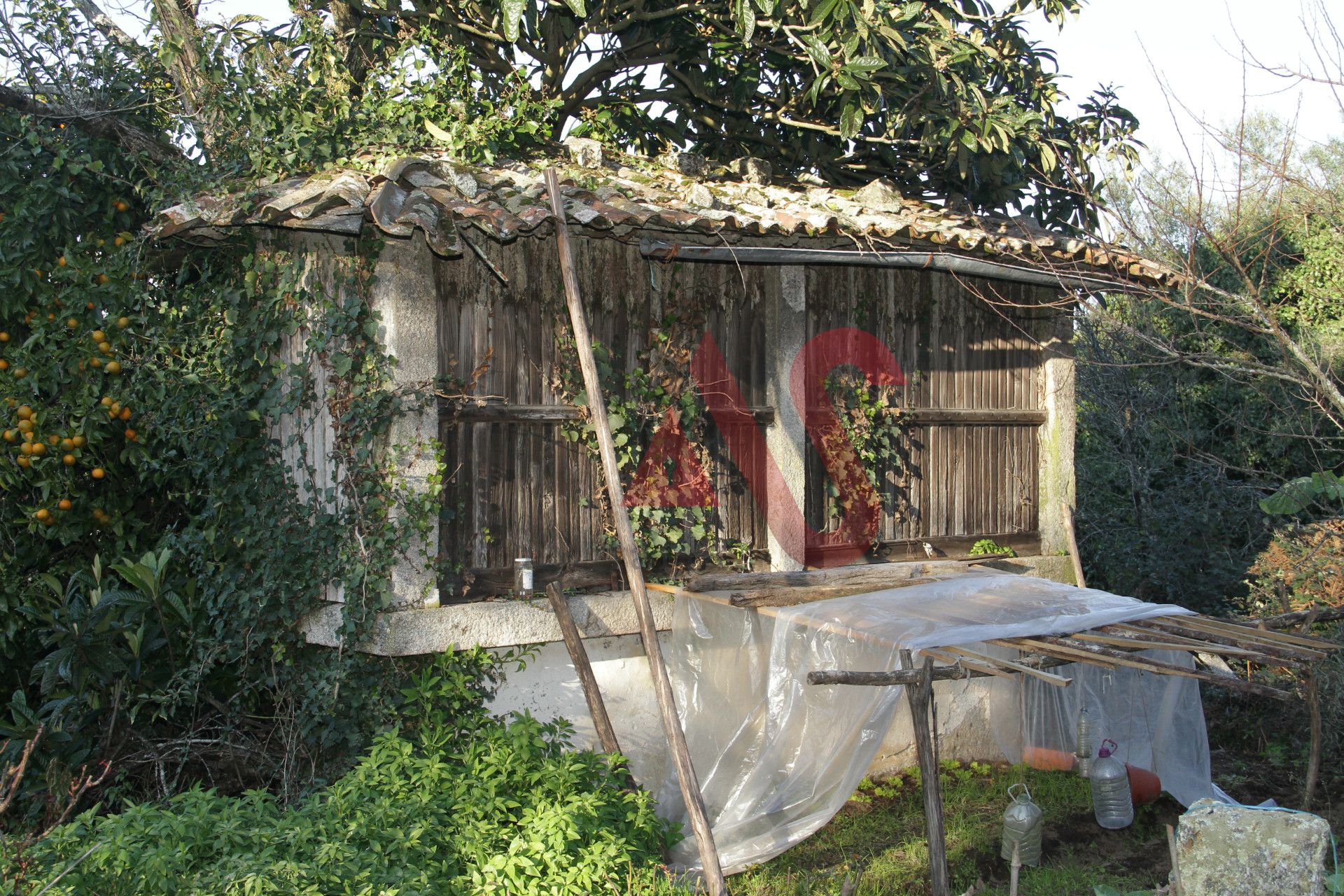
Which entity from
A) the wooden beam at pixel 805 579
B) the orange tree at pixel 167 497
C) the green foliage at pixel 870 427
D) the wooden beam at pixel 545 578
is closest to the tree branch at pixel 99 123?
the orange tree at pixel 167 497

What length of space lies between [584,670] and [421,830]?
1.54m

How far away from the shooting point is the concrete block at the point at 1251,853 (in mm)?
3379

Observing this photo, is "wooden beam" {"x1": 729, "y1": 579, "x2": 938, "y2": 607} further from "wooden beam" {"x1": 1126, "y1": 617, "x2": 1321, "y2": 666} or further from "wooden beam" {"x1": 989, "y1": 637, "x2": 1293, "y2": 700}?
"wooden beam" {"x1": 1126, "y1": 617, "x2": 1321, "y2": 666}

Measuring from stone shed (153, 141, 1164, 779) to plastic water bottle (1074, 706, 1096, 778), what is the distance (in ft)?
3.55

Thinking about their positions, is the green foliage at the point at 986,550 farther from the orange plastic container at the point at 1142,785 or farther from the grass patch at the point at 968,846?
the orange plastic container at the point at 1142,785

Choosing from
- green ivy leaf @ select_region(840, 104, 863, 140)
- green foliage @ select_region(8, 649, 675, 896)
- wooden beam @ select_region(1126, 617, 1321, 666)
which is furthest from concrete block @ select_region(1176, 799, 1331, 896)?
green ivy leaf @ select_region(840, 104, 863, 140)

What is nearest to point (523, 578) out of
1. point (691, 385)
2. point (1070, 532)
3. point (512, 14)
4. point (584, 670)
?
point (584, 670)

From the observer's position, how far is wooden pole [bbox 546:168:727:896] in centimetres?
489

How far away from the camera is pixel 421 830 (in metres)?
4.32

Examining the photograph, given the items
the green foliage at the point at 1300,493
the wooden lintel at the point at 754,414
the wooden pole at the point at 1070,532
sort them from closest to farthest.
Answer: the wooden lintel at the point at 754,414, the green foliage at the point at 1300,493, the wooden pole at the point at 1070,532

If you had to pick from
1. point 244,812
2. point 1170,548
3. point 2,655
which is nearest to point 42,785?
Answer: point 2,655

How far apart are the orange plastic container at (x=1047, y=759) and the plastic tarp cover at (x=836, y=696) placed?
0.37m

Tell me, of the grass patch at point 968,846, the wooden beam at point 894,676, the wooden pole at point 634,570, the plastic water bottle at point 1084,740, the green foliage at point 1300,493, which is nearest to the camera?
the wooden beam at point 894,676

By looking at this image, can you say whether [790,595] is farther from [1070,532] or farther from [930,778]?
[1070,532]
